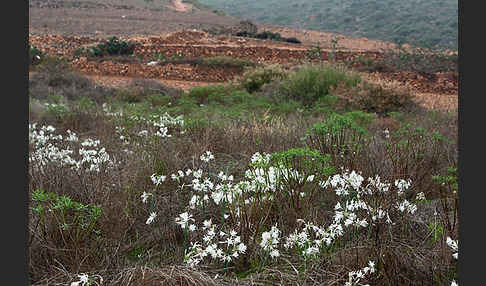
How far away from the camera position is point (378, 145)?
5289 millimetres

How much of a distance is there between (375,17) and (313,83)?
33.3 m

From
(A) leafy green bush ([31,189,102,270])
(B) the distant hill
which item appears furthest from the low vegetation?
(B) the distant hill

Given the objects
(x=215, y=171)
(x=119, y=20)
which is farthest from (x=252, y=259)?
(x=119, y=20)

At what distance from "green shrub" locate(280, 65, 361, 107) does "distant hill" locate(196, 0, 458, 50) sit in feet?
68.6

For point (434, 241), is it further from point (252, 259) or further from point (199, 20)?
point (199, 20)

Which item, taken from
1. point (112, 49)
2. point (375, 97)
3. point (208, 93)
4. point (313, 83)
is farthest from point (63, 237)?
point (112, 49)

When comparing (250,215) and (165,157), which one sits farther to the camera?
(165,157)

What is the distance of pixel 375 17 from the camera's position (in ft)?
136

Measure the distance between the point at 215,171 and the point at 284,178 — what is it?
3.57 feet

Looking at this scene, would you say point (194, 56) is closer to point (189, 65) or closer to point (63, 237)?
point (189, 65)

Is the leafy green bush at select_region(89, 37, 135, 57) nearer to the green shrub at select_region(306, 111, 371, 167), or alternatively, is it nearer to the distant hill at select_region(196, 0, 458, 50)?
the green shrub at select_region(306, 111, 371, 167)

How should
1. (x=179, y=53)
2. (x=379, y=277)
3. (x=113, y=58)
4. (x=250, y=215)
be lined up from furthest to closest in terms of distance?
(x=179, y=53) < (x=113, y=58) < (x=250, y=215) < (x=379, y=277)

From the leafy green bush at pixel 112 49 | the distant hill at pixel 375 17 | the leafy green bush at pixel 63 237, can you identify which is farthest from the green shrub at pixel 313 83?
the distant hill at pixel 375 17

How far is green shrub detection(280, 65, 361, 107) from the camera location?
429 inches
